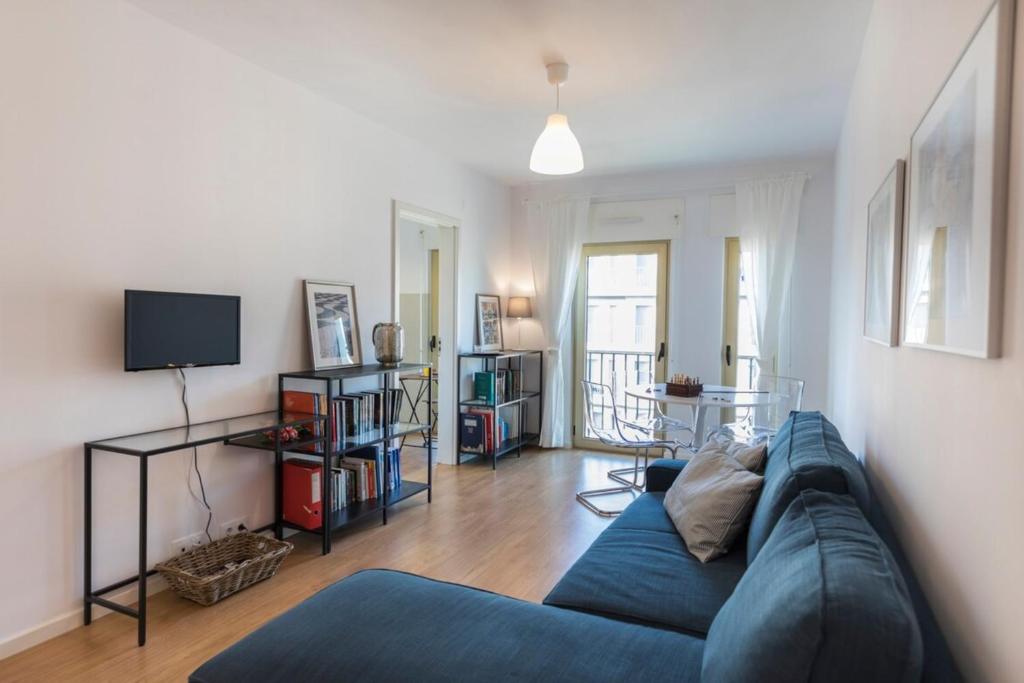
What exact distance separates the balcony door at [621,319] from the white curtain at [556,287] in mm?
153

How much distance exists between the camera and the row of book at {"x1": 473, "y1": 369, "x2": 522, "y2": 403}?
5.16 metres

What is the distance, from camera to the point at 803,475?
164cm

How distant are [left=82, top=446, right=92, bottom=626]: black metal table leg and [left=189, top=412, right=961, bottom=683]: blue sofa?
1443 millimetres

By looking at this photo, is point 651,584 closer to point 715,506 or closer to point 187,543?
point 715,506

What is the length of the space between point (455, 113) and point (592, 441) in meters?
3.43

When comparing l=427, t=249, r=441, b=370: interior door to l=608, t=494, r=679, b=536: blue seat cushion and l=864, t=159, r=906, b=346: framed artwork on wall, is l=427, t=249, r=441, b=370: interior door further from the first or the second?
l=864, t=159, r=906, b=346: framed artwork on wall

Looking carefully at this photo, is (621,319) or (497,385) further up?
(621,319)

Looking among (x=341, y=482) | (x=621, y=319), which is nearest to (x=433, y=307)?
(x=621, y=319)

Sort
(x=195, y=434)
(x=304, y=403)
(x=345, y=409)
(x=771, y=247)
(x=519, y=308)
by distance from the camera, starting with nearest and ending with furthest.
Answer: (x=195, y=434), (x=304, y=403), (x=345, y=409), (x=771, y=247), (x=519, y=308)

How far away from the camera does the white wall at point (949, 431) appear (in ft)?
2.81

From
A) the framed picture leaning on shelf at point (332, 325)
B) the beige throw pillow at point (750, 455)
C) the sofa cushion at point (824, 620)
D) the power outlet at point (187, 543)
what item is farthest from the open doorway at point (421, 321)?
the sofa cushion at point (824, 620)

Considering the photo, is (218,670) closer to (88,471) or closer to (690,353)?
(88,471)

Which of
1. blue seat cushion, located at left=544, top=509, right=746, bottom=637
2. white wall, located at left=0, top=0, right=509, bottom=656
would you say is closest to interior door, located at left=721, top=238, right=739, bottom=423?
blue seat cushion, located at left=544, top=509, right=746, bottom=637

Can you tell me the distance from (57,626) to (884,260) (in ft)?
11.4
